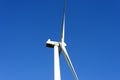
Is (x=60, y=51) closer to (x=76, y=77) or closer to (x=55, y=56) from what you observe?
(x=55, y=56)

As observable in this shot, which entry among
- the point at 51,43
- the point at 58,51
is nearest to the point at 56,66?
the point at 58,51

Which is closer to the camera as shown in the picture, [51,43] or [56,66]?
[56,66]

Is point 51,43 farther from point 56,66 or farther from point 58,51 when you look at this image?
point 56,66

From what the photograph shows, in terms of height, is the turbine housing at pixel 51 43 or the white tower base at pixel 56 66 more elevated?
the turbine housing at pixel 51 43

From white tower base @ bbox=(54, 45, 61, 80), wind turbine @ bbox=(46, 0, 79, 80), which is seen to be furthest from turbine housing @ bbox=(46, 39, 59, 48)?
white tower base @ bbox=(54, 45, 61, 80)

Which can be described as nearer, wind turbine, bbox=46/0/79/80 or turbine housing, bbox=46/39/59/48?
wind turbine, bbox=46/0/79/80

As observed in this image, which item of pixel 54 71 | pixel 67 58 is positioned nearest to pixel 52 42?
pixel 67 58

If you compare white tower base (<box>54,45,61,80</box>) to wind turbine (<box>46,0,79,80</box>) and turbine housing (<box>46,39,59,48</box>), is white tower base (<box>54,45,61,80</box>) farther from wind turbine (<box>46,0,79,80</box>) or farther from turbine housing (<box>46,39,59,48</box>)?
turbine housing (<box>46,39,59,48</box>)

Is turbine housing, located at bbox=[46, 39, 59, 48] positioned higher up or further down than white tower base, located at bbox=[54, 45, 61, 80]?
higher up

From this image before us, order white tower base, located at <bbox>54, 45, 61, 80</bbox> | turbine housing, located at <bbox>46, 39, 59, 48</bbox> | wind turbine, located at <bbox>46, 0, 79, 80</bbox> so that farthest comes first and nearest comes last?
turbine housing, located at <bbox>46, 39, 59, 48</bbox>
wind turbine, located at <bbox>46, 0, 79, 80</bbox>
white tower base, located at <bbox>54, 45, 61, 80</bbox>

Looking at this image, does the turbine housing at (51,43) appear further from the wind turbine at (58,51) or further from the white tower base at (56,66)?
the white tower base at (56,66)

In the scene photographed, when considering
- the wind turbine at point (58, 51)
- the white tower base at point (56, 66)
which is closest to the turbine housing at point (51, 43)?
the wind turbine at point (58, 51)

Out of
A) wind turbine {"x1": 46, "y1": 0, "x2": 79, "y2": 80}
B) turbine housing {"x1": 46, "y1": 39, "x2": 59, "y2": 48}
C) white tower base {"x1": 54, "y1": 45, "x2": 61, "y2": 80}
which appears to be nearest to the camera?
white tower base {"x1": 54, "y1": 45, "x2": 61, "y2": 80}

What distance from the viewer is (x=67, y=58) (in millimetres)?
36625
